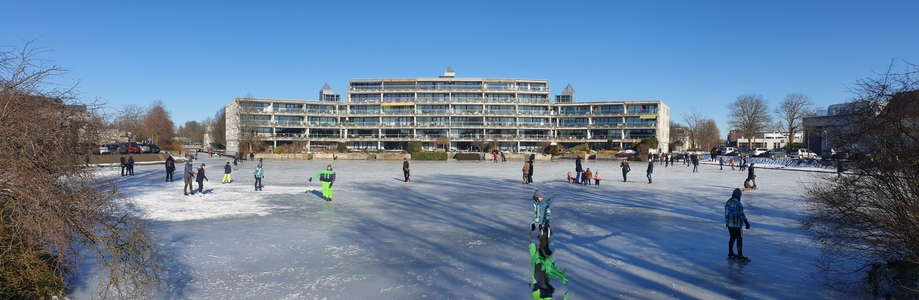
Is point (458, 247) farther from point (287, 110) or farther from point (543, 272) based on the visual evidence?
point (287, 110)

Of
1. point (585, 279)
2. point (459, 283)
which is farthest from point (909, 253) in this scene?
point (459, 283)

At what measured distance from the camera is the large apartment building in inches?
3216

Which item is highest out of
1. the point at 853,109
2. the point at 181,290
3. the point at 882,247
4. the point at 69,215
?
the point at 853,109

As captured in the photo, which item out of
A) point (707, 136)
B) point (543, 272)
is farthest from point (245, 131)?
point (707, 136)

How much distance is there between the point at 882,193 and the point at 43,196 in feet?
34.3

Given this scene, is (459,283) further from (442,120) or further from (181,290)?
(442,120)

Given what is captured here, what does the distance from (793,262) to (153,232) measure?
13.3 meters

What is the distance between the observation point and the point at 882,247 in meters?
7.02

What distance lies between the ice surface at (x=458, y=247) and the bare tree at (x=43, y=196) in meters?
1.73

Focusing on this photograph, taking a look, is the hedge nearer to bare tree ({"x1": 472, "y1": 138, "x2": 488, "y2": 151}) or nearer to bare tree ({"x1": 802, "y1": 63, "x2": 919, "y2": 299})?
bare tree ({"x1": 472, "y1": 138, "x2": 488, "y2": 151})

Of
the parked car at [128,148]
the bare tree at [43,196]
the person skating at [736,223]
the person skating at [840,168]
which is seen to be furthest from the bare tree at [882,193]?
the parked car at [128,148]

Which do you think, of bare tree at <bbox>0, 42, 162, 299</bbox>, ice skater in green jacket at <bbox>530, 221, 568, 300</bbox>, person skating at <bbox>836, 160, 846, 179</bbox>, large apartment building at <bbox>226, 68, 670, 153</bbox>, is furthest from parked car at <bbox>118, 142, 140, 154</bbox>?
person skating at <bbox>836, 160, 846, 179</bbox>

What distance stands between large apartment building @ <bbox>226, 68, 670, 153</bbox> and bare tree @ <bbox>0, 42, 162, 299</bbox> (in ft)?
246

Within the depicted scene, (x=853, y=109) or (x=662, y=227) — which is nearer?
(x=853, y=109)
